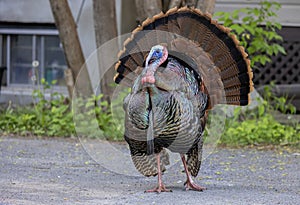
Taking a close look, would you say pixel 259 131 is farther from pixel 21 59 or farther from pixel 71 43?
pixel 21 59

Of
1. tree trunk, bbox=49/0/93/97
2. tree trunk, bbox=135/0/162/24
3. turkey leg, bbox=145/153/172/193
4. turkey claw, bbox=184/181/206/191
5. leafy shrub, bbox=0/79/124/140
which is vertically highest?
tree trunk, bbox=135/0/162/24

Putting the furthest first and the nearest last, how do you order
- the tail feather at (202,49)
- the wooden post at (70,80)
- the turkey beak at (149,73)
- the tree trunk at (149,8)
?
the wooden post at (70,80) → the tree trunk at (149,8) → the tail feather at (202,49) → the turkey beak at (149,73)

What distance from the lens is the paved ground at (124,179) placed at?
19.8ft

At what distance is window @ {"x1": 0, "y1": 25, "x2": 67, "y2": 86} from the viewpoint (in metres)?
13.4

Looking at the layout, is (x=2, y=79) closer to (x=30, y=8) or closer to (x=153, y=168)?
(x=30, y=8)

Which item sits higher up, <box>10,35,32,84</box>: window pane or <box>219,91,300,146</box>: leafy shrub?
<box>10,35,32,84</box>: window pane

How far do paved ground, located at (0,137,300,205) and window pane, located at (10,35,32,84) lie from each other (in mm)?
4076

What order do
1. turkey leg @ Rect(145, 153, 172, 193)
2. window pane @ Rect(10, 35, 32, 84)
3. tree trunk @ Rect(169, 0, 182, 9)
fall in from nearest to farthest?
turkey leg @ Rect(145, 153, 172, 193) → tree trunk @ Rect(169, 0, 182, 9) → window pane @ Rect(10, 35, 32, 84)

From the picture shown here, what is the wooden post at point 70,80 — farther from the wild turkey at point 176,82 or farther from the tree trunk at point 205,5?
→ the wild turkey at point 176,82

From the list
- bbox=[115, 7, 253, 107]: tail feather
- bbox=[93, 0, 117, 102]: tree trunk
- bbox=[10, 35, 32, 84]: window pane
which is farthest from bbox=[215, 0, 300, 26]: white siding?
bbox=[115, 7, 253, 107]: tail feather

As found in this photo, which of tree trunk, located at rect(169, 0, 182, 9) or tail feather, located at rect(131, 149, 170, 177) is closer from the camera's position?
tail feather, located at rect(131, 149, 170, 177)

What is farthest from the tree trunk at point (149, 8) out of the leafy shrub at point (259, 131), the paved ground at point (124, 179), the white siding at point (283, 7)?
the white siding at point (283, 7)

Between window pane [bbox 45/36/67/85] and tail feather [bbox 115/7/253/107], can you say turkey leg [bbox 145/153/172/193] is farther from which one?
window pane [bbox 45/36/67/85]

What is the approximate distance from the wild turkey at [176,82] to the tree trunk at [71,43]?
4222mm
